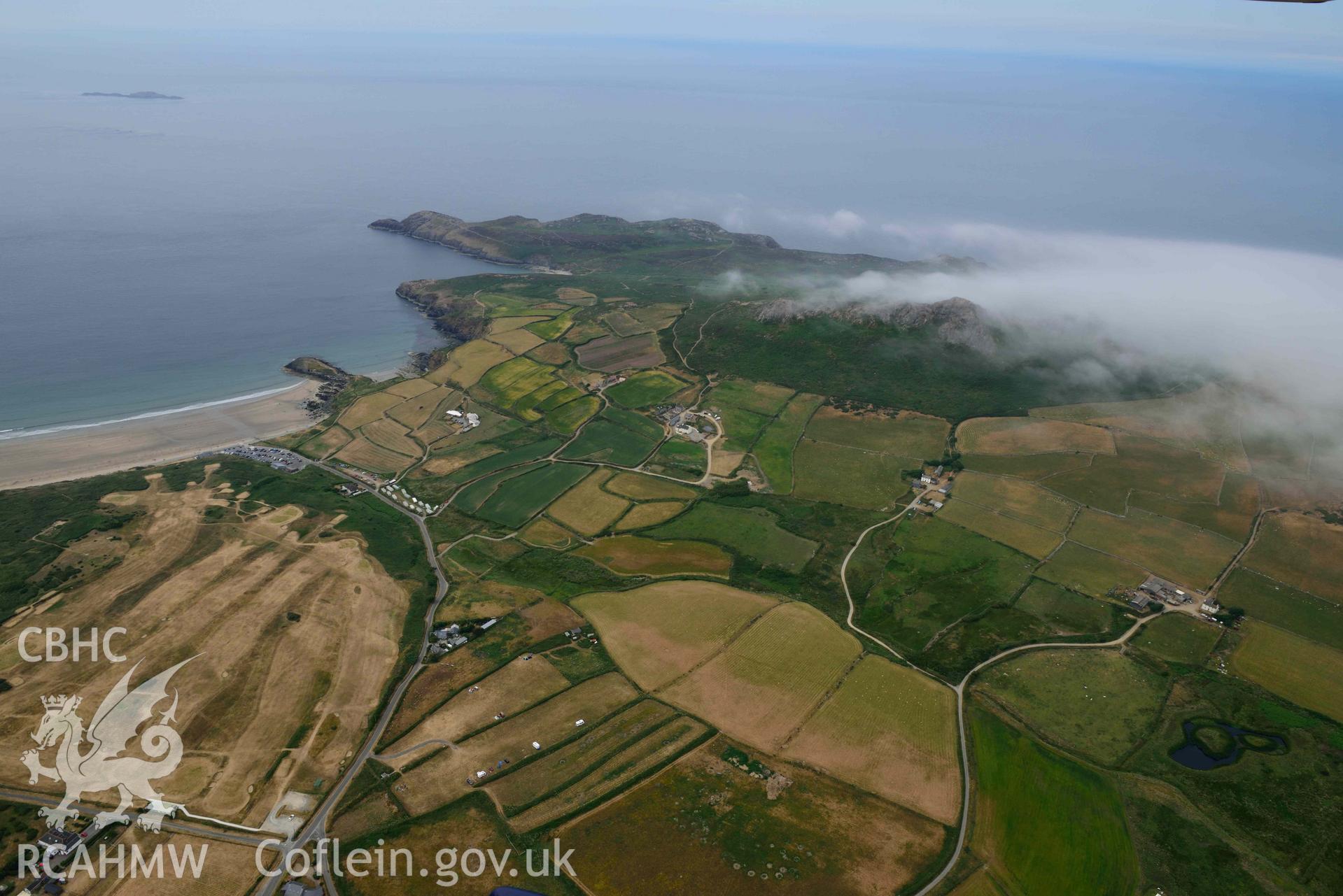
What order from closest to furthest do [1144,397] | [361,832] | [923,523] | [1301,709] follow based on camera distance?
[361,832] → [1301,709] → [923,523] → [1144,397]

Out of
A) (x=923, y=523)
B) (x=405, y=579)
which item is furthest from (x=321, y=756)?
(x=923, y=523)

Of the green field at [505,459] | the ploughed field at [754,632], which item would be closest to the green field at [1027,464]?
the ploughed field at [754,632]

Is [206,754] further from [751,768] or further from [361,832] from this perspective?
[751,768]

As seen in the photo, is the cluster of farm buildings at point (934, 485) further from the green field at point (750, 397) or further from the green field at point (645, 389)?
the green field at point (645, 389)

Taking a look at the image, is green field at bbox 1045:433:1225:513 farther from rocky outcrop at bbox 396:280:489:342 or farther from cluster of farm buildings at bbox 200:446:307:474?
rocky outcrop at bbox 396:280:489:342

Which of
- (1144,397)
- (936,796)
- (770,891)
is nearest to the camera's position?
(770,891)

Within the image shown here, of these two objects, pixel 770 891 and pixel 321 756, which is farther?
pixel 321 756
